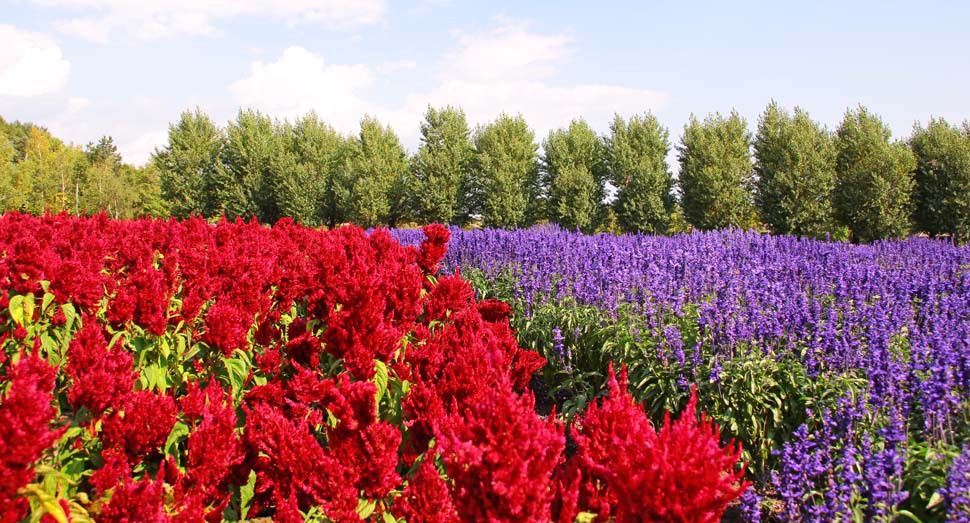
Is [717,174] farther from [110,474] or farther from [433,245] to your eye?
[110,474]

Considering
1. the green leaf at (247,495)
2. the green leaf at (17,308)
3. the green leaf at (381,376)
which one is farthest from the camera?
the green leaf at (17,308)

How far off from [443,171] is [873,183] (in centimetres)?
1887

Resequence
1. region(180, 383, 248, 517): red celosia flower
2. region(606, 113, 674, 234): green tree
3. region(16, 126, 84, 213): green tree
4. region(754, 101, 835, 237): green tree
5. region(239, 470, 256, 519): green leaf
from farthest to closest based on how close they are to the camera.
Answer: region(16, 126, 84, 213): green tree → region(606, 113, 674, 234): green tree → region(754, 101, 835, 237): green tree → region(239, 470, 256, 519): green leaf → region(180, 383, 248, 517): red celosia flower

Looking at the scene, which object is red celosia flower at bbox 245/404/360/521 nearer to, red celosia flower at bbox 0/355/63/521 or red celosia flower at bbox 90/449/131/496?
red celosia flower at bbox 90/449/131/496

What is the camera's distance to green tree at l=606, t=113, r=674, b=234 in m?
28.7

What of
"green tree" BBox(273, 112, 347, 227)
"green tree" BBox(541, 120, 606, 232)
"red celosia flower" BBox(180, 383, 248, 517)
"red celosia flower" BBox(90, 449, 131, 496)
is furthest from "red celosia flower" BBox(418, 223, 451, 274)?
"green tree" BBox(273, 112, 347, 227)

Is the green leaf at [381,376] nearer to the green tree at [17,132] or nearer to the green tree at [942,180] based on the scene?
the green tree at [942,180]

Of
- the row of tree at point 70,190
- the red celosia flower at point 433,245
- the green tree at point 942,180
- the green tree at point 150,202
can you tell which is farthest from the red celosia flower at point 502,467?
the row of tree at point 70,190

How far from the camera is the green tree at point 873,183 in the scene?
21812 millimetres

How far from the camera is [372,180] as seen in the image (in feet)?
111

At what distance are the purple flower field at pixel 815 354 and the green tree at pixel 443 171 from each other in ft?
82.0

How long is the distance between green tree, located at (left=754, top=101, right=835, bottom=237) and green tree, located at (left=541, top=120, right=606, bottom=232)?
759cm

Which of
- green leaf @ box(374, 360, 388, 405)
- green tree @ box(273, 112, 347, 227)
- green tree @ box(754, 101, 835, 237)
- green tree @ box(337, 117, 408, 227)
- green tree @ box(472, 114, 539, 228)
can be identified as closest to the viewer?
green leaf @ box(374, 360, 388, 405)

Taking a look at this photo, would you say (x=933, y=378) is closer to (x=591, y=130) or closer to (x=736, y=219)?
(x=736, y=219)
